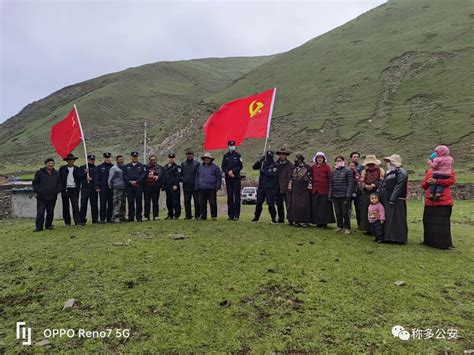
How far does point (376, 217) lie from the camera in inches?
356

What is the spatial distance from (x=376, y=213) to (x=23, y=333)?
24.2ft

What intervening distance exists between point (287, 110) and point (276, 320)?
44.4 meters

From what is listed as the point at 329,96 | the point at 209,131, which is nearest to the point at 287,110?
the point at 329,96

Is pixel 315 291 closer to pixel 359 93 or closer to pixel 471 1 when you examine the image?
pixel 359 93

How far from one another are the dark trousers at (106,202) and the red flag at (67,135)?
4.88 ft

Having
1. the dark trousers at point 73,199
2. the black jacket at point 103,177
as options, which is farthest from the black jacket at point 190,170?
the dark trousers at point 73,199

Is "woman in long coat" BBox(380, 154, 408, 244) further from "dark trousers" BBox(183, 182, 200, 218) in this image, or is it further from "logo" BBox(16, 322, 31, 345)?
"logo" BBox(16, 322, 31, 345)

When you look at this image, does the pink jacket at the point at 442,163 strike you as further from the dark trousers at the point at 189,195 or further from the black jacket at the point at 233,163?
the dark trousers at the point at 189,195

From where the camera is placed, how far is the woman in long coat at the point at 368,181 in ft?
32.3

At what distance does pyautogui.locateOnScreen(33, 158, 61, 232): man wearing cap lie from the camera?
1050cm

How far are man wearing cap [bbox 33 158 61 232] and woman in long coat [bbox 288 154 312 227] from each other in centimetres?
646

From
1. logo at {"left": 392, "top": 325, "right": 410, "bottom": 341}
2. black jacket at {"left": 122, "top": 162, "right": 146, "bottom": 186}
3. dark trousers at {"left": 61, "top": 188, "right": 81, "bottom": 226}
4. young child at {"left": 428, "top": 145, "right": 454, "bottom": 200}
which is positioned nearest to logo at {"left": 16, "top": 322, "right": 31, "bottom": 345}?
logo at {"left": 392, "top": 325, "right": 410, "bottom": 341}

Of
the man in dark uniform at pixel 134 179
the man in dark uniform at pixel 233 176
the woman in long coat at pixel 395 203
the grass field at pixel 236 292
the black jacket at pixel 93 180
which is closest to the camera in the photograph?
the grass field at pixel 236 292

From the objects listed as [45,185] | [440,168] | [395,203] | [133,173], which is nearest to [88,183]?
[45,185]
